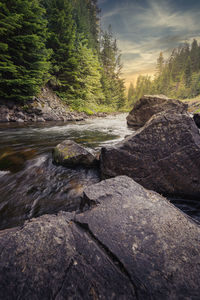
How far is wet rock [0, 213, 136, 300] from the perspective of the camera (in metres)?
0.85

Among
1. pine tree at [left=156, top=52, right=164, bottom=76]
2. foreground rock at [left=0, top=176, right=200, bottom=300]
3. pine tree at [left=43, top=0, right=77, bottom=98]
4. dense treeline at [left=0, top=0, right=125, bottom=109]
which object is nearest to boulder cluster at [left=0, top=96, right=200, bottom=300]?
foreground rock at [left=0, top=176, right=200, bottom=300]

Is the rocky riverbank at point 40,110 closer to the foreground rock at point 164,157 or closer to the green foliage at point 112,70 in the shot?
the foreground rock at point 164,157

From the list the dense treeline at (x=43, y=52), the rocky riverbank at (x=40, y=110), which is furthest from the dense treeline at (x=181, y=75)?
the rocky riverbank at (x=40, y=110)

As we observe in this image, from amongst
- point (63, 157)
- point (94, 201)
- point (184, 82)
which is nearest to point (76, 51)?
point (63, 157)

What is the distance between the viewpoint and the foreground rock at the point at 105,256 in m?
0.86

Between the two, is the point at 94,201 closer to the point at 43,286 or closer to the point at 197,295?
the point at 43,286

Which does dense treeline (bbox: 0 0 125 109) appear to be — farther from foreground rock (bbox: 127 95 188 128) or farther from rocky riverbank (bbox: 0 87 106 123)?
foreground rock (bbox: 127 95 188 128)

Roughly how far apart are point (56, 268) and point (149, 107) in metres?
10.0

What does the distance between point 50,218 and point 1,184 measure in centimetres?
234

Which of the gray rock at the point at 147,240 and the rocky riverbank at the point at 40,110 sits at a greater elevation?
the rocky riverbank at the point at 40,110

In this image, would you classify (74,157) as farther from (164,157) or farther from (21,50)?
(21,50)

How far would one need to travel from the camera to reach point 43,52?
34.7 feet

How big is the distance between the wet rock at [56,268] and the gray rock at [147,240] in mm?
90

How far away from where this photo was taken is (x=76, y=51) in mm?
15641
